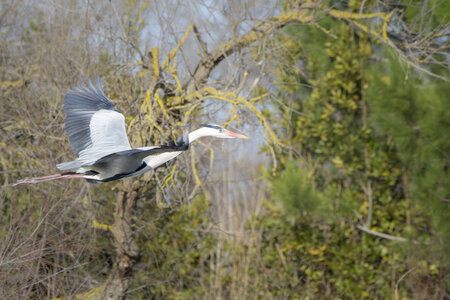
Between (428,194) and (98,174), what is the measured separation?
12.3ft

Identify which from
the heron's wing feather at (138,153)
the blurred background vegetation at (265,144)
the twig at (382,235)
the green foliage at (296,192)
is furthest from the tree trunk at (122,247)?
the twig at (382,235)

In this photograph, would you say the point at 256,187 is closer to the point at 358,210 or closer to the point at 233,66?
the point at 358,210

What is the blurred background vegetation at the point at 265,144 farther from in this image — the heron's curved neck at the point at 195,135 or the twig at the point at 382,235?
the heron's curved neck at the point at 195,135

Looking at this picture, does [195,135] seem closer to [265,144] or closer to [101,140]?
[101,140]

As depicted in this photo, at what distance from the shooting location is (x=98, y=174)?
3.67m

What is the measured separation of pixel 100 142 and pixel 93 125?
0.61 feet

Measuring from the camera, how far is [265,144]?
655 cm

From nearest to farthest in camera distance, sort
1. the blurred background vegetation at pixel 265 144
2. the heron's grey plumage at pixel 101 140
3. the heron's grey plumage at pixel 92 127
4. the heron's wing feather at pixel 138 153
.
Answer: the heron's wing feather at pixel 138 153, the heron's grey plumage at pixel 101 140, the heron's grey plumage at pixel 92 127, the blurred background vegetation at pixel 265 144

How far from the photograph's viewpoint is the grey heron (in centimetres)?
352

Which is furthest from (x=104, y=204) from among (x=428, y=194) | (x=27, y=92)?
(x=428, y=194)

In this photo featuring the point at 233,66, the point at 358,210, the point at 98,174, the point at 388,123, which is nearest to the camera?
the point at 98,174

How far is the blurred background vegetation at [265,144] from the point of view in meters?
4.67

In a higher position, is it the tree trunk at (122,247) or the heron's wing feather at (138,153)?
the heron's wing feather at (138,153)

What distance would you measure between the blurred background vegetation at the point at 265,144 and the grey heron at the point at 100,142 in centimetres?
42
